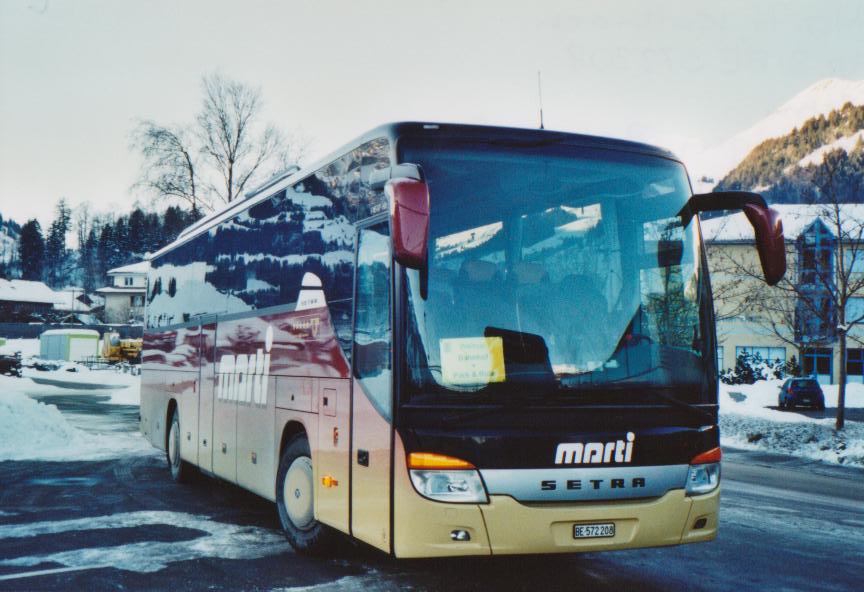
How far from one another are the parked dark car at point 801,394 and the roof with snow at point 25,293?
116422 mm

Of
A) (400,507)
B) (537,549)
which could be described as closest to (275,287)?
(400,507)

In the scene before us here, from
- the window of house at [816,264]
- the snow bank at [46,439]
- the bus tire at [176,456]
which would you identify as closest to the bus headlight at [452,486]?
the bus tire at [176,456]

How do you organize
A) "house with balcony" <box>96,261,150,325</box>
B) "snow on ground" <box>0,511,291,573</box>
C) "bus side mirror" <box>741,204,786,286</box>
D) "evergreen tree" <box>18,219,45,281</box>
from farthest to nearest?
"evergreen tree" <box>18,219,45,281</box> → "house with balcony" <box>96,261,150,325</box> → "snow on ground" <box>0,511,291,573</box> → "bus side mirror" <box>741,204,786,286</box>

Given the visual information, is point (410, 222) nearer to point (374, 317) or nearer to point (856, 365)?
point (374, 317)

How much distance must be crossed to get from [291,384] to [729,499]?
20.5 ft

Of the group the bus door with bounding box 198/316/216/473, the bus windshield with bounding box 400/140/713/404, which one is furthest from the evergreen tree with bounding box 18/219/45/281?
the bus windshield with bounding box 400/140/713/404

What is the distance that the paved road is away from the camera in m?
6.36

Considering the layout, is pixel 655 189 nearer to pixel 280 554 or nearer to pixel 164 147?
pixel 280 554

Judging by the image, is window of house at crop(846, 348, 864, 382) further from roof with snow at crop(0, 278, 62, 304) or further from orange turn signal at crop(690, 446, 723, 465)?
roof with snow at crop(0, 278, 62, 304)

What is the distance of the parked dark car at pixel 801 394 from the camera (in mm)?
37719

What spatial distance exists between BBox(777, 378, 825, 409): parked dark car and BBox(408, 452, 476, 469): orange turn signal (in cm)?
3628

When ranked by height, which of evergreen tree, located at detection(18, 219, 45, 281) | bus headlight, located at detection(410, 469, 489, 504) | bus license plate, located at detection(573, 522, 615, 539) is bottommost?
bus license plate, located at detection(573, 522, 615, 539)

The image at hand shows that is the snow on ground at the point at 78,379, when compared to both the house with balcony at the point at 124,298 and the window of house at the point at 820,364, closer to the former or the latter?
the window of house at the point at 820,364

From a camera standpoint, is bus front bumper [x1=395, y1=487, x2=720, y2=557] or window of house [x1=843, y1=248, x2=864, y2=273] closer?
bus front bumper [x1=395, y1=487, x2=720, y2=557]
